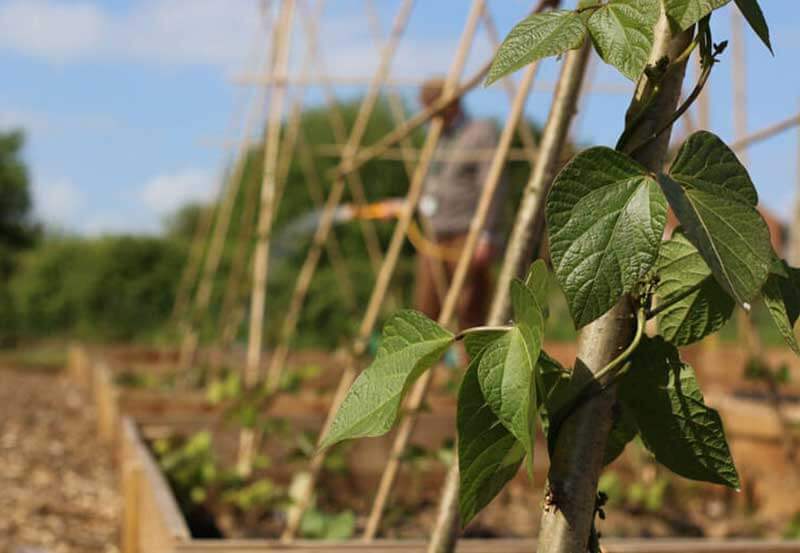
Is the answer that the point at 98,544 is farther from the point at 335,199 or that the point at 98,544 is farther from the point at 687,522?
the point at 687,522

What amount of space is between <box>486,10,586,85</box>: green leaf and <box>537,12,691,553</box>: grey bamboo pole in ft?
0.24

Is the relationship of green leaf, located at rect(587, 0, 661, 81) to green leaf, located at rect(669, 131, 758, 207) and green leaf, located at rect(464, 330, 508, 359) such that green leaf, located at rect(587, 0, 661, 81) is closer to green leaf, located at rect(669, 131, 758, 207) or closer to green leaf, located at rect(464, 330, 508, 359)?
green leaf, located at rect(669, 131, 758, 207)

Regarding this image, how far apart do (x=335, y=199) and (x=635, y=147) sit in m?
3.05

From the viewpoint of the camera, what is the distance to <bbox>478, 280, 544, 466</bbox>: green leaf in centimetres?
71

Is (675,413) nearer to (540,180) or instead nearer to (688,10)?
(688,10)

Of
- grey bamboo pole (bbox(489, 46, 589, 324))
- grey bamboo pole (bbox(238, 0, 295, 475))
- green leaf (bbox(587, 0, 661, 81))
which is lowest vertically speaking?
green leaf (bbox(587, 0, 661, 81))

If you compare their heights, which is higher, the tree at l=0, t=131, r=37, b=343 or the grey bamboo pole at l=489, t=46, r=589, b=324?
the tree at l=0, t=131, r=37, b=343

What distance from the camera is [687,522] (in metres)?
3.44

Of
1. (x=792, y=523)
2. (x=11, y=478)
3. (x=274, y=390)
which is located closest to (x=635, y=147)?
(x=792, y=523)

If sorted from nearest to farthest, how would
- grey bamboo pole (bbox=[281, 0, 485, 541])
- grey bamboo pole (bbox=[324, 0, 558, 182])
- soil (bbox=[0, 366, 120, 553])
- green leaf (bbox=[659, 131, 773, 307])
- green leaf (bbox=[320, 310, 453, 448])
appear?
1. green leaf (bbox=[659, 131, 773, 307])
2. green leaf (bbox=[320, 310, 453, 448])
3. grey bamboo pole (bbox=[324, 0, 558, 182])
4. grey bamboo pole (bbox=[281, 0, 485, 541])
5. soil (bbox=[0, 366, 120, 553])

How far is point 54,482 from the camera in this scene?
4312mm

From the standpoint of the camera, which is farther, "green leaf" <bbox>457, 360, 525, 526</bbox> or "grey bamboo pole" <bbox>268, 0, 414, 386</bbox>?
"grey bamboo pole" <bbox>268, 0, 414, 386</bbox>

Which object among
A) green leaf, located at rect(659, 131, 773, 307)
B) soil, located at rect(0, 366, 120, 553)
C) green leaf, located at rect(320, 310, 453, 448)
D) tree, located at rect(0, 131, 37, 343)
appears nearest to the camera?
green leaf, located at rect(659, 131, 773, 307)

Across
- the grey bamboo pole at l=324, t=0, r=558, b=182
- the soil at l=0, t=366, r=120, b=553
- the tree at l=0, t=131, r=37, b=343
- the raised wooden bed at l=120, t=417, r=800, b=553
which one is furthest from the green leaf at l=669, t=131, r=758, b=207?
the tree at l=0, t=131, r=37, b=343
